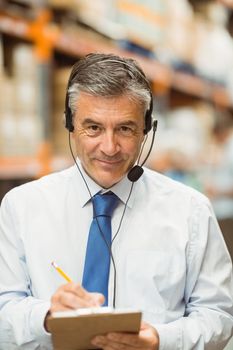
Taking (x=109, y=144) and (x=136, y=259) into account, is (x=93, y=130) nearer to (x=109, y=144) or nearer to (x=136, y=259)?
(x=109, y=144)

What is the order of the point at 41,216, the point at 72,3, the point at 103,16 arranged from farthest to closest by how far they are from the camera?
the point at 103,16, the point at 72,3, the point at 41,216

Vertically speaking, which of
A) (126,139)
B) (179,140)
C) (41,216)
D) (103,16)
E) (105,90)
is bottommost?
(179,140)

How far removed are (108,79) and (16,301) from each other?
0.55 metres

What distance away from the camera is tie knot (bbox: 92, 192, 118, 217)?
150 centimetres

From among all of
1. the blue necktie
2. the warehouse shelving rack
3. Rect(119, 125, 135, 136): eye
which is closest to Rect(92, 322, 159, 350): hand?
the blue necktie

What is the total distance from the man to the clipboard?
5.3 inches

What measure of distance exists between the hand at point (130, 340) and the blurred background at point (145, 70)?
944 mm

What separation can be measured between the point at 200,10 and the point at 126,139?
4.11 meters

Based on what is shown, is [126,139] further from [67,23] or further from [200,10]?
[200,10]

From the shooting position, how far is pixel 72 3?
3154 mm

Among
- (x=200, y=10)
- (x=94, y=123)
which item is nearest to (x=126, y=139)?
(x=94, y=123)

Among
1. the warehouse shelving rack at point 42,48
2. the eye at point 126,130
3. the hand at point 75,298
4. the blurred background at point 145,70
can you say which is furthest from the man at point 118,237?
the warehouse shelving rack at point 42,48

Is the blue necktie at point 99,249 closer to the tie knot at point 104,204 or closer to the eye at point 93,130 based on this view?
the tie knot at point 104,204

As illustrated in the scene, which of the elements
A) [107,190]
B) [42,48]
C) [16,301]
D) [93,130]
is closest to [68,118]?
[93,130]
